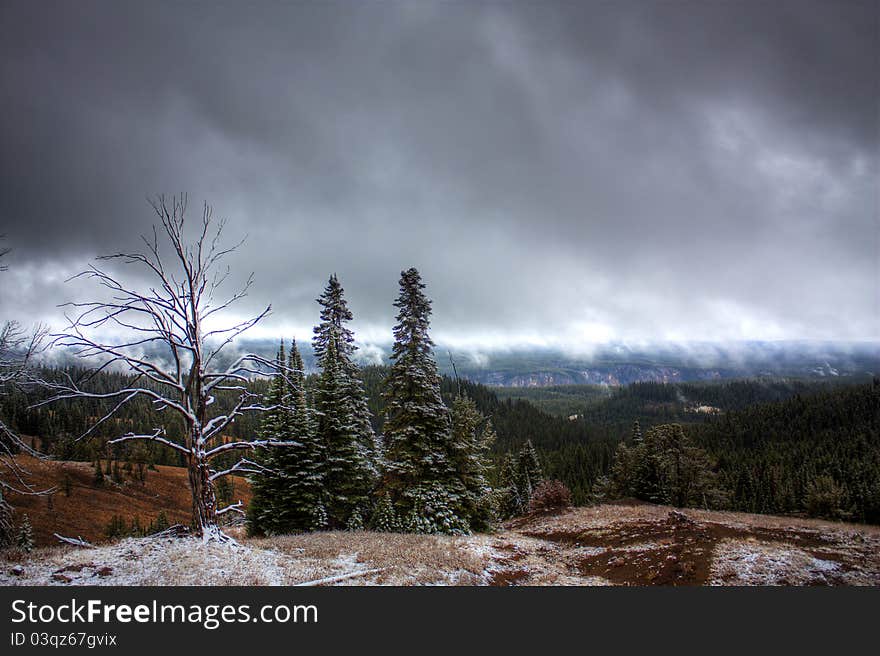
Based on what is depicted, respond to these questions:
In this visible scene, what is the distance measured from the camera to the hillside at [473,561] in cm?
825

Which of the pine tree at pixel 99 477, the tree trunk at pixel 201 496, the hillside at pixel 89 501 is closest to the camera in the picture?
the tree trunk at pixel 201 496

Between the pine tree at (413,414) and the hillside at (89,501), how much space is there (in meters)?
68.8

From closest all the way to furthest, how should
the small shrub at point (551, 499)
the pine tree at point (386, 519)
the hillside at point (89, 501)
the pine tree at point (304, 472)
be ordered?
the pine tree at point (386, 519) < the pine tree at point (304, 472) < the small shrub at point (551, 499) < the hillside at point (89, 501)

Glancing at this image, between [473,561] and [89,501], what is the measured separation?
333 feet

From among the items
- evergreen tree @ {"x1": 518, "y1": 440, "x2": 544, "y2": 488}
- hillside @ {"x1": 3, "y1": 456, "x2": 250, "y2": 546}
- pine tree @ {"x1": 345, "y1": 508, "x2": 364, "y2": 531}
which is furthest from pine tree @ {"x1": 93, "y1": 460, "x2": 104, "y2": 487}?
pine tree @ {"x1": 345, "y1": 508, "x2": 364, "y2": 531}

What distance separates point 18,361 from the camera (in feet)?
37.8

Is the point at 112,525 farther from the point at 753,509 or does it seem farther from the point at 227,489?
the point at 753,509

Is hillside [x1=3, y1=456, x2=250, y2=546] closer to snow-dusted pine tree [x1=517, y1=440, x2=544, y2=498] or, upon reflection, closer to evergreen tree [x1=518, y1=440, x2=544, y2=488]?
snow-dusted pine tree [x1=517, y1=440, x2=544, y2=498]

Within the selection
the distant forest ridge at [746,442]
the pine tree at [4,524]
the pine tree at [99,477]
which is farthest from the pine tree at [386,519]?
the pine tree at [99,477]

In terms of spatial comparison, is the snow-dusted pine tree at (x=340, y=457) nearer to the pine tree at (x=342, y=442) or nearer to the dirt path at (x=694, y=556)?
the pine tree at (x=342, y=442)

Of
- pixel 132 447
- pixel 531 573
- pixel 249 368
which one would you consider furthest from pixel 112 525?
pixel 531 573

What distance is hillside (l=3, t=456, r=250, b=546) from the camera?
2415 inches

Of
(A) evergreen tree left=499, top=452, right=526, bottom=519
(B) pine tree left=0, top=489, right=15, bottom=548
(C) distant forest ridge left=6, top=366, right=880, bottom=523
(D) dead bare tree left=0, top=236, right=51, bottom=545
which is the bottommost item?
(C) distant forest ridge left=6, top=366, right=880, bottom=523

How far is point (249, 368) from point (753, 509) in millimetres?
97527
